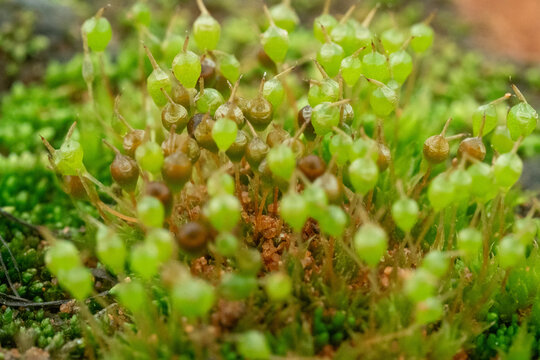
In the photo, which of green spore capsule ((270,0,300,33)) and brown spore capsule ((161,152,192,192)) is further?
green spore capsule ((270,0,300,33))

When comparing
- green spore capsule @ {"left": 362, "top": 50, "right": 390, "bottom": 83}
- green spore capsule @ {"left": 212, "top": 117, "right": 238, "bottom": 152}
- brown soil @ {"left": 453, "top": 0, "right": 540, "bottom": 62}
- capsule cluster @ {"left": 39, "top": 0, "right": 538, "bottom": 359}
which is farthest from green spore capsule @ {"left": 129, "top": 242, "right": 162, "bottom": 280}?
brown soil @ {"left": 453, "top": 0, "right": 540, "bottom": 62}

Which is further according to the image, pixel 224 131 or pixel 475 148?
pixel 475 148

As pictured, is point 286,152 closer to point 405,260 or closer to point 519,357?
point 405,260

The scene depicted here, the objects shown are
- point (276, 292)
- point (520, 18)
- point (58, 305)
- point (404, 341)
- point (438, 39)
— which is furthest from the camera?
point (520, 18)

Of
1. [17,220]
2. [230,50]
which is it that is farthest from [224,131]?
[230,50]

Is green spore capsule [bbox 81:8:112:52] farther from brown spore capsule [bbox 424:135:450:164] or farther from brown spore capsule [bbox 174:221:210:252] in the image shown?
brown spore capsule [bbox 424:135:450:164]

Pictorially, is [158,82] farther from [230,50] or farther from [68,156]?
[230,50]

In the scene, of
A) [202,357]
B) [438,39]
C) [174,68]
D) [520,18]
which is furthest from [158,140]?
[520,18]

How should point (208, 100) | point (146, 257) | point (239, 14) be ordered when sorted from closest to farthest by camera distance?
point (146, 257) → point (208, 100) → point (239, 14)

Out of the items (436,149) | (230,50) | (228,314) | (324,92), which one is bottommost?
(230,50)

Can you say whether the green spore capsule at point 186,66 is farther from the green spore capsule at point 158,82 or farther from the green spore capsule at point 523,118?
the green spore capsule at point 523,118

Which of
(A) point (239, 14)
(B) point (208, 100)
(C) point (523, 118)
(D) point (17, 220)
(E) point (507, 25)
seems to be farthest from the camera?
(E) point (507, 25)
